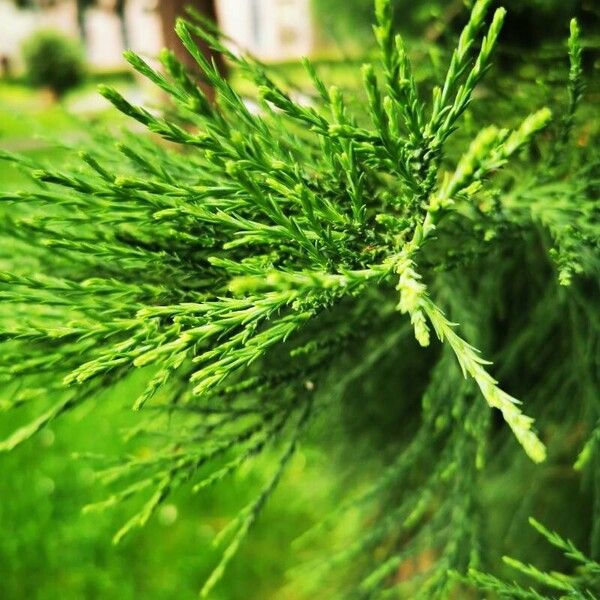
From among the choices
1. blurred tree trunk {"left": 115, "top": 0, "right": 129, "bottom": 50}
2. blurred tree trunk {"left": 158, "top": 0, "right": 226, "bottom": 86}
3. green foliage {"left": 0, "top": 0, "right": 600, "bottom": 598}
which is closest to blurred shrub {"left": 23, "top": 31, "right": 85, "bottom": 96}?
blurred tree trunk {"left": 115, "top": 0, "right": 129, "bottom": 50}

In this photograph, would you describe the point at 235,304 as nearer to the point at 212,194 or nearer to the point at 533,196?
the point at 212,194

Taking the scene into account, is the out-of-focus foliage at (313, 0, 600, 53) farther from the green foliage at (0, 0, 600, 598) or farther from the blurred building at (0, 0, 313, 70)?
the blurred building at (0, 0, 313, 70)

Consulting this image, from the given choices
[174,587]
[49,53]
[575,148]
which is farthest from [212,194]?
[49,53]

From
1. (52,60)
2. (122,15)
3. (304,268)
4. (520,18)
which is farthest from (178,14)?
(122,15)

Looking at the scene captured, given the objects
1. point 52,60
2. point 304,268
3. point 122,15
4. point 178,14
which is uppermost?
point 122,15

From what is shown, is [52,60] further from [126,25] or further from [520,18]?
[520,18]

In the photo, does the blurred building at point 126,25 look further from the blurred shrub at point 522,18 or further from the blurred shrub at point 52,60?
the blurred shrub at point 522,18
